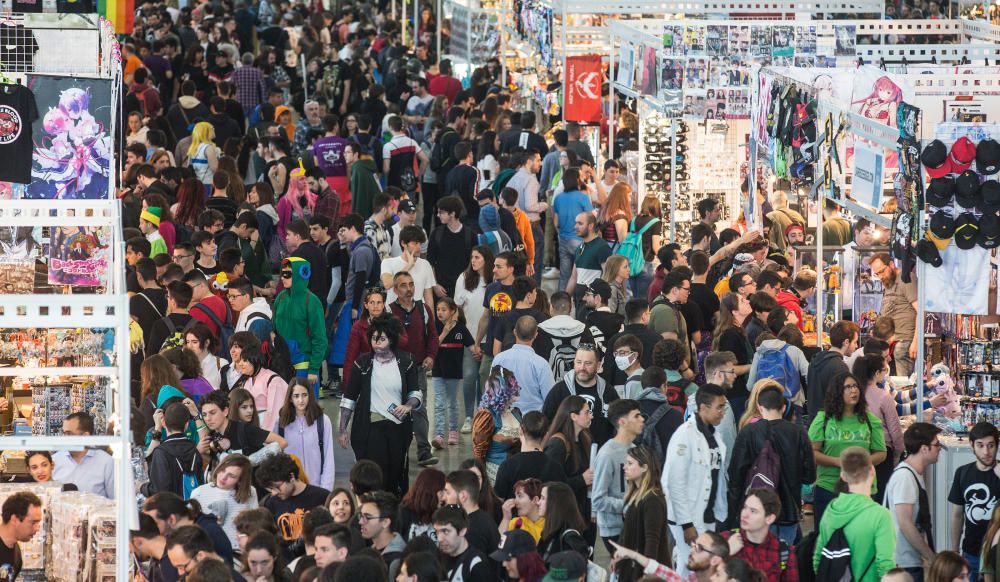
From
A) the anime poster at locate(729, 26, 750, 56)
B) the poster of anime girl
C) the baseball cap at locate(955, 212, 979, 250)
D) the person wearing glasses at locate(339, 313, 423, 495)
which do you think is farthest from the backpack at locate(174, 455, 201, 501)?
the anime poster at locate(729, 26, 750, 56)

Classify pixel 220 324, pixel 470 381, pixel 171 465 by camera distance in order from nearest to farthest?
1. pixel 171 465
2. pixel 220 324
3. pixel 470 381

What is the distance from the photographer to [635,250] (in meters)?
13.1

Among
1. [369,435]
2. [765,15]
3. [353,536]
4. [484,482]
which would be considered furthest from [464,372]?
[765,15]

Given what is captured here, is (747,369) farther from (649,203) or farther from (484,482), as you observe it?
(649,203)

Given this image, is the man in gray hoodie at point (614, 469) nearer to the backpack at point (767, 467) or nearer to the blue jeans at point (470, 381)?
the backpack at point (767, 467)

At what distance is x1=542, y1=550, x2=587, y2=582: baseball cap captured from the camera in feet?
21.5

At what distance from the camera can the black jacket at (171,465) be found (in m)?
8.13

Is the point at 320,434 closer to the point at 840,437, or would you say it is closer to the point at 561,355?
the point at 561,355

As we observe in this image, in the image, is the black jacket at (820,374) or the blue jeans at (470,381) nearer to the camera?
the black jacket at (820,374)

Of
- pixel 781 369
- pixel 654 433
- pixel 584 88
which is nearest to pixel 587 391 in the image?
pixel 654 433

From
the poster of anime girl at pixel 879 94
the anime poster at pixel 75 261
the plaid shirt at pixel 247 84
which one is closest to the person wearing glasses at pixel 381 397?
the anime poster at pixel 75 261

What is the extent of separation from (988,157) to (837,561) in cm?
268

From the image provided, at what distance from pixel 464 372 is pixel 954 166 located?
4371 millimetres

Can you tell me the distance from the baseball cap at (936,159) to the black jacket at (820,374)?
3.89 feet
